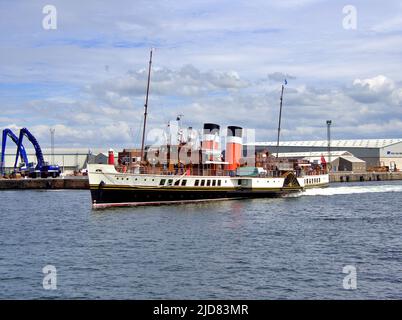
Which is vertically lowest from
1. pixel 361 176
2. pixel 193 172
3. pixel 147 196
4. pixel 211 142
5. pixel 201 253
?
pixel 201 253

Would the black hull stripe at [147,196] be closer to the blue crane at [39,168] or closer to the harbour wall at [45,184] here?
the harbour wall at [45,184]

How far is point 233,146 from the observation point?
290ft

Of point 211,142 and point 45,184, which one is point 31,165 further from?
point 211,142

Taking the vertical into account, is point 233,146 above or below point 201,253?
above

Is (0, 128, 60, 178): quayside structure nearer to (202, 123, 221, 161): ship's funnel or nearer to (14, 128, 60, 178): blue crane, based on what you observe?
(14, 128, 60, 178): blue crane

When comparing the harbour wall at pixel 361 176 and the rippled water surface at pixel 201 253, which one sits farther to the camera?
the harbour wall at pixel 361 176

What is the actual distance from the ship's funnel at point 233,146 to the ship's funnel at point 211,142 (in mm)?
1771

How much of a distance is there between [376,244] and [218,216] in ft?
67.0

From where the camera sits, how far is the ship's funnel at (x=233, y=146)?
284 ft

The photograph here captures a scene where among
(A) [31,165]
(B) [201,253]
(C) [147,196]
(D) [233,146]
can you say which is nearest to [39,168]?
(A) [31,165]

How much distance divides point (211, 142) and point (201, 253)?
1932 inches

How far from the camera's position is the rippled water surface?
2834cm

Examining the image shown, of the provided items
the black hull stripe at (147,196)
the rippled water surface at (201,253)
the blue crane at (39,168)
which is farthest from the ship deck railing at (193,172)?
the blue crane at (39,168)

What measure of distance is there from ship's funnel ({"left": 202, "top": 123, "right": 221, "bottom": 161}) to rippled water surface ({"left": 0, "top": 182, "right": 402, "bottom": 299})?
19761 millimetres
